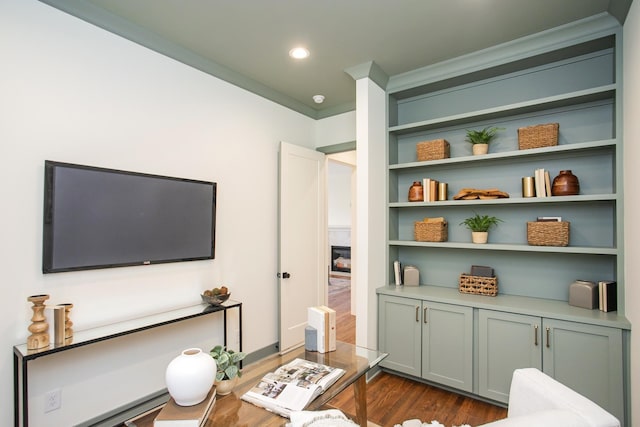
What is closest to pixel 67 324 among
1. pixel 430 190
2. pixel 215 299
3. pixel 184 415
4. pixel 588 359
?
pixel 215 299

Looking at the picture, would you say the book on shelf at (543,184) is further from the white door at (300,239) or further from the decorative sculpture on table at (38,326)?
the decorative sculpture on table at (38,326)

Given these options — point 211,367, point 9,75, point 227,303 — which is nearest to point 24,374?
point 211,367

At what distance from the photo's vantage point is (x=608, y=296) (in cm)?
229

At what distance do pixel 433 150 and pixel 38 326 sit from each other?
121 inches

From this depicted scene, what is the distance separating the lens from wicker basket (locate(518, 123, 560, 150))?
253 centimetres

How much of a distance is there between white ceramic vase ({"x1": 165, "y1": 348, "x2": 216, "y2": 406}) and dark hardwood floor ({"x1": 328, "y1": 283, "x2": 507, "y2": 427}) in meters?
1.39

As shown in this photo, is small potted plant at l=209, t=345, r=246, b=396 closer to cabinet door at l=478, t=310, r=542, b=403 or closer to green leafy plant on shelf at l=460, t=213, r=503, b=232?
cabinet door at l=478, t=310, r=542, b=403

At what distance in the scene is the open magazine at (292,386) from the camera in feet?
4.91

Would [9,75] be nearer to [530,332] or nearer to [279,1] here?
[279,1]

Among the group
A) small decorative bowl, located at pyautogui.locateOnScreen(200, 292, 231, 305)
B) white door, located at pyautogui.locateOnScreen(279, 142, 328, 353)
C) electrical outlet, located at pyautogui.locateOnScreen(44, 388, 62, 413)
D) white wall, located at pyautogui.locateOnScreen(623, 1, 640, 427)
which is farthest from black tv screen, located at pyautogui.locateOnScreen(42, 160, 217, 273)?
white wall, located at pyautogui.locateOnScreen(623, 1, 640, 427)

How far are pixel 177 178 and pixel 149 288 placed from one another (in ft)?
2.77

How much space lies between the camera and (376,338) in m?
3.06

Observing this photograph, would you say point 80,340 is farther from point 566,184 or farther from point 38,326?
point 566,184

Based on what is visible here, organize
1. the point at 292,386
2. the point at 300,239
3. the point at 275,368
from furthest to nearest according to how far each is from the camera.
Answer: the point at 300,239
the point at 275,368
the point at 292,386
